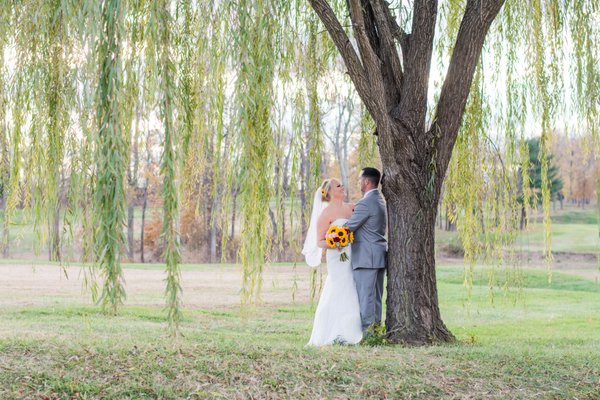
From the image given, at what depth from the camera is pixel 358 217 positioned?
252 inches

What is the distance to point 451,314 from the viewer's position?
11.6 metres

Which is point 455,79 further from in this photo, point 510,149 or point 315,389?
point 315,389

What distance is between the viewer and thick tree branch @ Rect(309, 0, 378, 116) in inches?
217

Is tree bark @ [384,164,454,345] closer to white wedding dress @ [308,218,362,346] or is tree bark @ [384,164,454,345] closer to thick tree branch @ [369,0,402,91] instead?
white wedding dress @ [308,218,362,346]

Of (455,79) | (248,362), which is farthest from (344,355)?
(455,79)

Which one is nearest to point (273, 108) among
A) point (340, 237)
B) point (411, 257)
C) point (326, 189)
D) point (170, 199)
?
point (170, 199)

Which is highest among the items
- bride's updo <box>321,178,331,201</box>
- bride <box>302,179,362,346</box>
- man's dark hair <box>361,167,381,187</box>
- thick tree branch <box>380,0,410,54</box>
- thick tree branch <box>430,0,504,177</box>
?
thick tree branch <box>380,0,410,54</box>

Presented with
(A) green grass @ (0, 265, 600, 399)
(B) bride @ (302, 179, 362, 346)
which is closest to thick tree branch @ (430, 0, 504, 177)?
(B) bride @ (302, 179, 362, 346)

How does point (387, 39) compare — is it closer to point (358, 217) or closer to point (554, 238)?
point (358, 217)

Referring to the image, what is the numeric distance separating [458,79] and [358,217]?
1470mm

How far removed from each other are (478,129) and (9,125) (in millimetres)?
4106

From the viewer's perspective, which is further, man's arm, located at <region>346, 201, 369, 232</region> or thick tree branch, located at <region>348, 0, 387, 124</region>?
man's arm, located at <region>346, 201, 369, 232</region>

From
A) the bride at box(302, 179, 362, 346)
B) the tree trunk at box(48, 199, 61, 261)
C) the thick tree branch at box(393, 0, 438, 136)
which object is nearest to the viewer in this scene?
the tree trunk at box(48, 199, 61, 261)

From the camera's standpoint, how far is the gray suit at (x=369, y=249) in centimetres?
636
